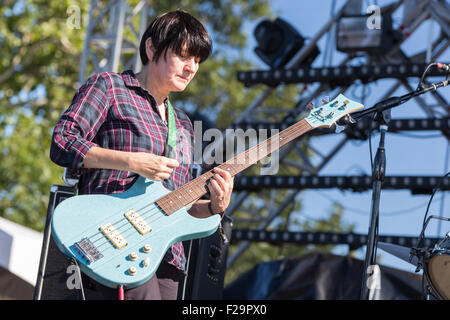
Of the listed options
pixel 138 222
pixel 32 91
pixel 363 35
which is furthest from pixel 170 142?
pixel 32 91

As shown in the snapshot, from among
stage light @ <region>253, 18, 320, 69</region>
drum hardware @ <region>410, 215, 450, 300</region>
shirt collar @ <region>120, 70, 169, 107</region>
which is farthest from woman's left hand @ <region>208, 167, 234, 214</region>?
stage light @ <region>253, 18, 320, 69</region>

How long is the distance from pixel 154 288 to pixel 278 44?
4.89 m

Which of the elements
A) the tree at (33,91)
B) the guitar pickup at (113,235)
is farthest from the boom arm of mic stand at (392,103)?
the tree at (33,91)

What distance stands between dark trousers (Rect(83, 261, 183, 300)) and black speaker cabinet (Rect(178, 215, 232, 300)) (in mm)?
955

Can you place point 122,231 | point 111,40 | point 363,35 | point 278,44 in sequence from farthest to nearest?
point 278,44 → point 363,35 → point 111,40 → point 122,231

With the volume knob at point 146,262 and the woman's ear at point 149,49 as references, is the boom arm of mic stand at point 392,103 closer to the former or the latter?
the woman's ear at point 149,49

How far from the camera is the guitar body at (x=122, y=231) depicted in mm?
1997

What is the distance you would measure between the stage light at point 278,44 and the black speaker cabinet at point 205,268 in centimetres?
348

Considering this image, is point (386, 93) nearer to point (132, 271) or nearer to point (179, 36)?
point (179, 36)

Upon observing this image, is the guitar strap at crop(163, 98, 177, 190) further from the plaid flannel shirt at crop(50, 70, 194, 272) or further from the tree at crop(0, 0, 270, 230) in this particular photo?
the tree at crop(0, 0, 270, 230)

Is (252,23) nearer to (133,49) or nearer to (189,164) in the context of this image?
(133,49)

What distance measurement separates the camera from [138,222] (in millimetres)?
2119
